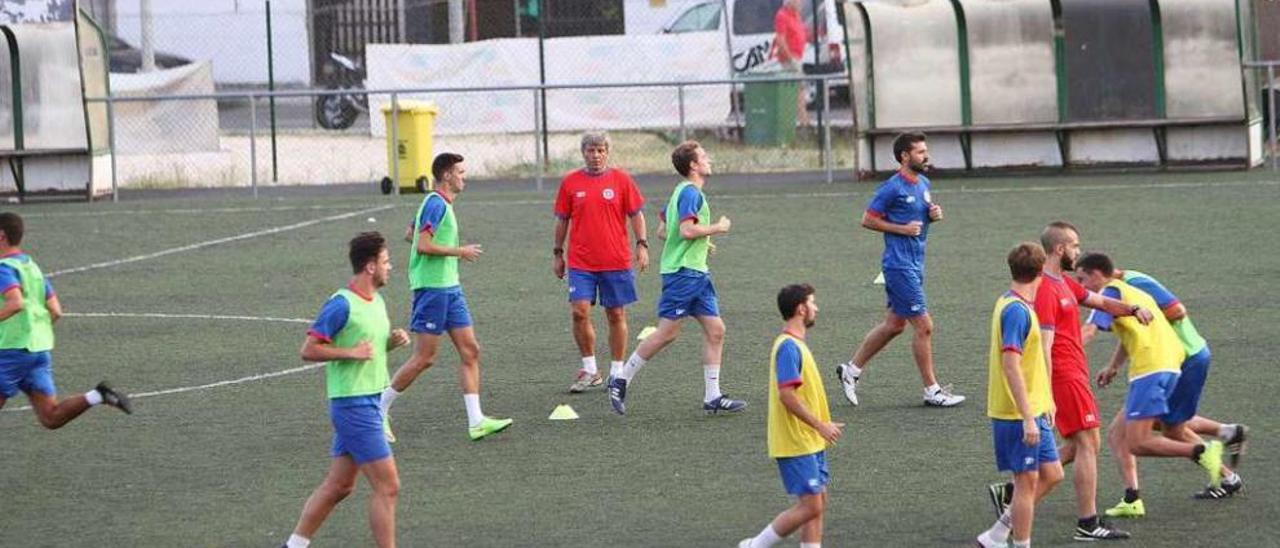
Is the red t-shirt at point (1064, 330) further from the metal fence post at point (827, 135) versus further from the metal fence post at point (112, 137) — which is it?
the metal fence post at point (112, 137)

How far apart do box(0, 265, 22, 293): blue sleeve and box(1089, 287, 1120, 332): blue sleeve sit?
6.09 m

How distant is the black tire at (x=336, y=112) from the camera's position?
3662cm

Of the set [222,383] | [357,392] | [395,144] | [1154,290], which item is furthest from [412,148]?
[357,392]

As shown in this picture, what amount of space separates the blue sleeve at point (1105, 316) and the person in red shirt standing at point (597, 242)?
441 cm

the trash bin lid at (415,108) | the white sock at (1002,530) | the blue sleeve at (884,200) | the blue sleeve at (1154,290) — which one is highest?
the trash bin lid at (415,108)

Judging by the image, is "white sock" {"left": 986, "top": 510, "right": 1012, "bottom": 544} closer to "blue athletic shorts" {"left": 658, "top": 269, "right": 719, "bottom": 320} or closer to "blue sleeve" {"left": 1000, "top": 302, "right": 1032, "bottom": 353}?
"blue sleeve" {"left": 1000, "top": 302, "right": 1032, "bottom": 353}

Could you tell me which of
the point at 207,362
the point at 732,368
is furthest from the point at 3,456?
the point at 732,368

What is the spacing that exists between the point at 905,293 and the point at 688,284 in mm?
1429

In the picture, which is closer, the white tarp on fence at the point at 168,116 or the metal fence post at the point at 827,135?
the metal fence post at the point at 827,135

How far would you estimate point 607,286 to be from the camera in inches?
558

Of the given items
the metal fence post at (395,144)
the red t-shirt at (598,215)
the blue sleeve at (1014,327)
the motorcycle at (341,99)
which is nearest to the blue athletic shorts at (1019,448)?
the blue sleeve at (1014,327)

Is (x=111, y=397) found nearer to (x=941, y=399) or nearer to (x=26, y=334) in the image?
(x=26, y=334)

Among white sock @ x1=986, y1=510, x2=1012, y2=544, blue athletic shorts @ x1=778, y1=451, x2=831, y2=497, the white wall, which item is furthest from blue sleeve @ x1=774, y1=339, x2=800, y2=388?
the white wall

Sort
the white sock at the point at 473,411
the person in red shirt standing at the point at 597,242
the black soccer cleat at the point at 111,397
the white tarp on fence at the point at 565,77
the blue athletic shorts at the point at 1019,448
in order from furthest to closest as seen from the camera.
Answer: the white tarp on fence at the point at 565,77 → the person in red shirt standing at the point at 597,242 → the white sock at the point at 473,411 → the black soccer cleat at the point at 111,397 → the blue athletic shorts at the point at 1019,448
